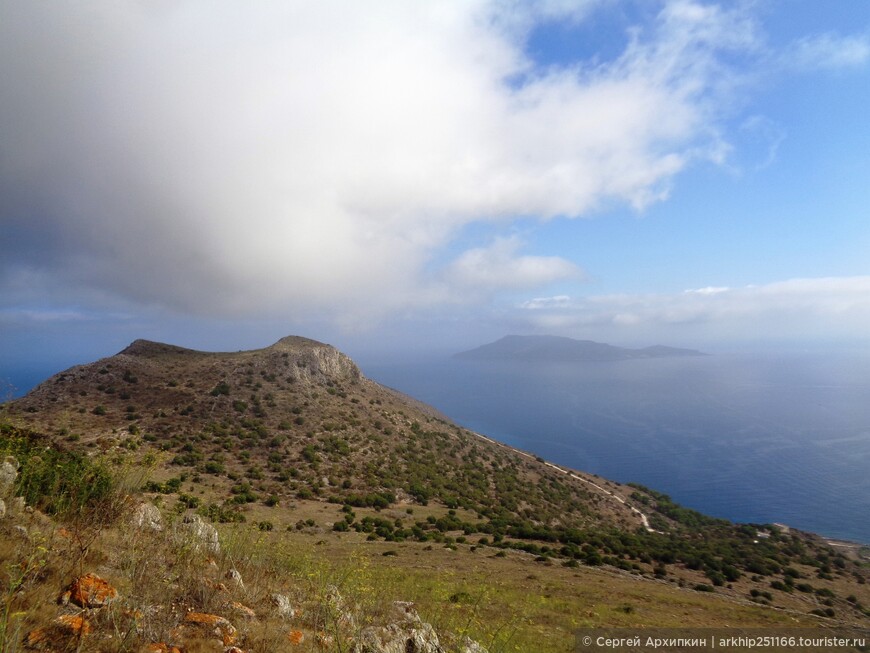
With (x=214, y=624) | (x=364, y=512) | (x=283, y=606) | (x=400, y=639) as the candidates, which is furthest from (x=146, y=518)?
(x=364, y=512)

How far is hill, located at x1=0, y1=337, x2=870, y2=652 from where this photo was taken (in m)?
7.56

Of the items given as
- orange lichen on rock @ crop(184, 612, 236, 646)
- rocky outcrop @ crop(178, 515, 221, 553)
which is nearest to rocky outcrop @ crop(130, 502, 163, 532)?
rocky outcrop @ crop(178, 515, 221, 553)

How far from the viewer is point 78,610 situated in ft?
14.1

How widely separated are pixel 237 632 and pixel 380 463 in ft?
121

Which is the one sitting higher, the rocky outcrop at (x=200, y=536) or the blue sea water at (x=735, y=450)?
the rocky outcrop at (x=200, y=536)

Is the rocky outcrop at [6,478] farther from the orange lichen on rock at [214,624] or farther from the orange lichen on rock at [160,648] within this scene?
the orange lichen on rock at [160,648]

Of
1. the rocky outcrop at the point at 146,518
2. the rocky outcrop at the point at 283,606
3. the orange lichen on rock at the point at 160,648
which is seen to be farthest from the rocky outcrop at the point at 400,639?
the rocky outcrop at the point at 146,518

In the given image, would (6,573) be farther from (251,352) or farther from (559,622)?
(251,352)

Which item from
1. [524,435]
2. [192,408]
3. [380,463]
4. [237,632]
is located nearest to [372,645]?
[237,632]

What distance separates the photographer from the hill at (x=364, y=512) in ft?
24.8

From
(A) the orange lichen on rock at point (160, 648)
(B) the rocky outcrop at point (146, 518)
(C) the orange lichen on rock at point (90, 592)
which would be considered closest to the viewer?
(A) the orange lichen on rock at point (160, 648)

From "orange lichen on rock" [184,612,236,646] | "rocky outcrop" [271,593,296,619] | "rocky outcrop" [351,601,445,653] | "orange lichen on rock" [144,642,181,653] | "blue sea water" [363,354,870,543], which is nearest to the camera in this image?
"orange lichen on rock" [144,642,181,653]

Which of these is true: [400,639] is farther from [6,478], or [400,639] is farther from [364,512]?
[364,512]

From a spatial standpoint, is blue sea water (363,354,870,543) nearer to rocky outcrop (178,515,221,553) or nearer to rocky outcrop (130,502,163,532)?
rocky outcrop (178,515,221,553)
